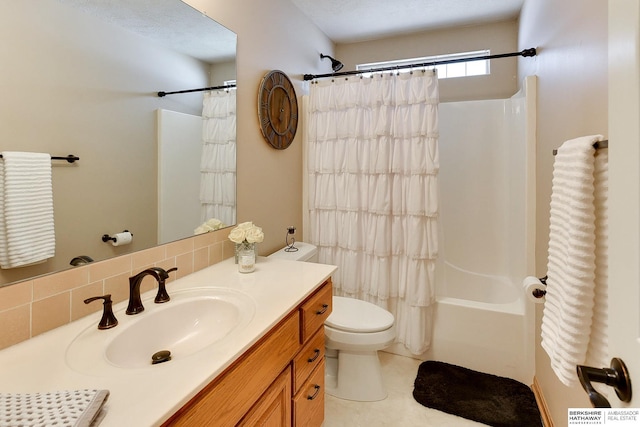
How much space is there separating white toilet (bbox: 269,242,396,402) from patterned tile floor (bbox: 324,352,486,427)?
0.05 meters

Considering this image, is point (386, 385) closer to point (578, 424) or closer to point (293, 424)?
point (293, 424)

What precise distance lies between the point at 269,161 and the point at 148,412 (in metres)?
1.67

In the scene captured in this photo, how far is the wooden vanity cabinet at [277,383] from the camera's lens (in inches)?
30.6

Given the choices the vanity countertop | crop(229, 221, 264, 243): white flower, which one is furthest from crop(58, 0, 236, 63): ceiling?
the vanity countertop

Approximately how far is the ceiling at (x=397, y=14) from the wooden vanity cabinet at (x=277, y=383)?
2153 mm

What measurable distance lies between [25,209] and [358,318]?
1590 mm

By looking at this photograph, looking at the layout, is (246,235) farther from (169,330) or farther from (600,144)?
(600,144)

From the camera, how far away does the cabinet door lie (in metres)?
0.96

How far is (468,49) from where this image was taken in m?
2.77

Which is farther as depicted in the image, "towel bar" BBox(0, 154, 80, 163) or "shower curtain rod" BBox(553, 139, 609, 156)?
"towel bar" BBox(0, 154, 80, 163)

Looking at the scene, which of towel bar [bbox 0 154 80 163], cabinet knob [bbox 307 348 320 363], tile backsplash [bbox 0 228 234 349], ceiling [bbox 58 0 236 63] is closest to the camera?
tile backsplash [bbox 0 228 234 349]

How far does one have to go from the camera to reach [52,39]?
944 mm

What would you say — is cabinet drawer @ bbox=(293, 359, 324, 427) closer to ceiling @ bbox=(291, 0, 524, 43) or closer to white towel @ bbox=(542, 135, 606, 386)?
white towel @ bbox=(542, 135, 606, 386)

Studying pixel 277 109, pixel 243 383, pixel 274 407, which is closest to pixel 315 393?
pixel 274 407
